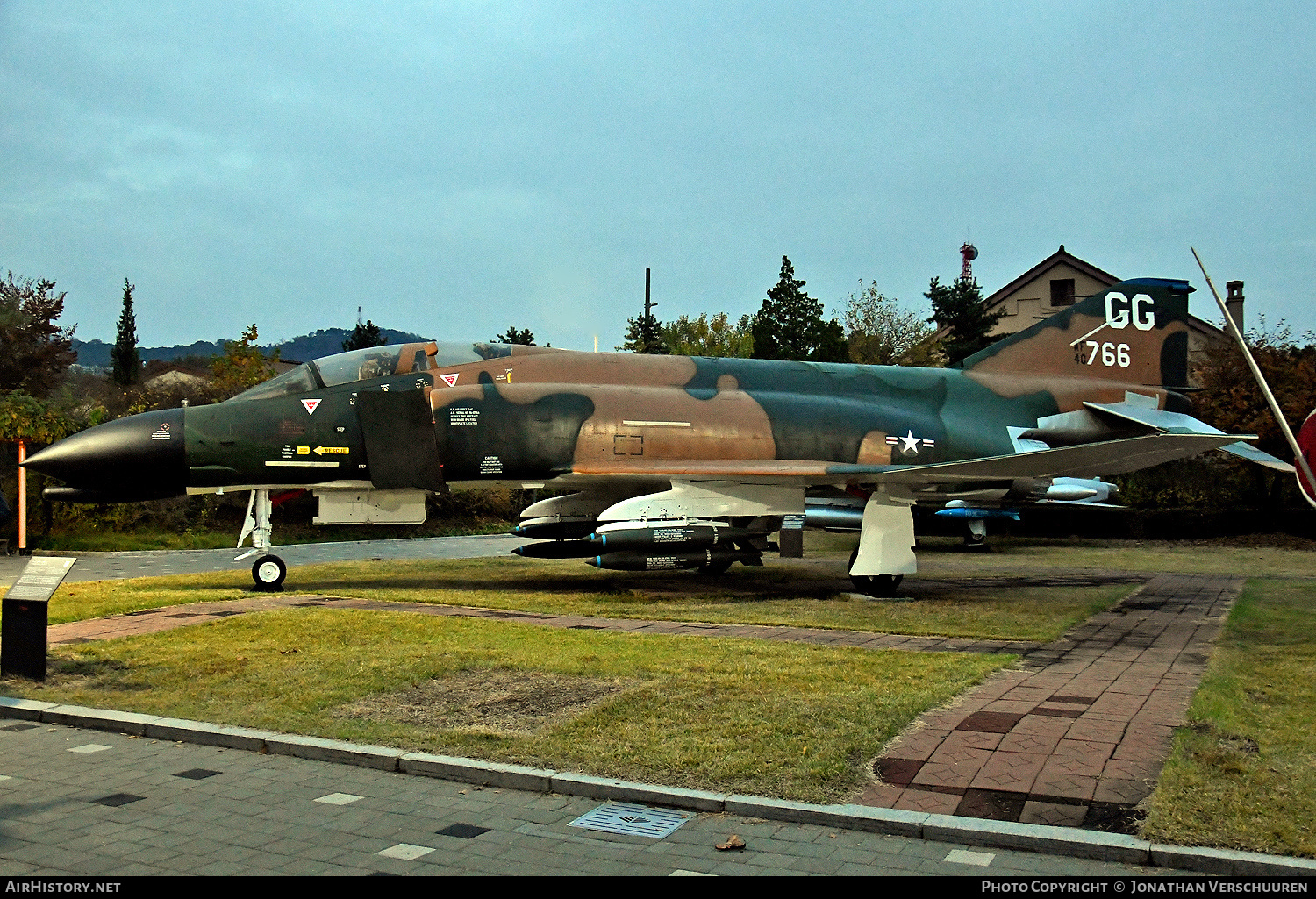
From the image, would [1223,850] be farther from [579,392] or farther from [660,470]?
[579,392]

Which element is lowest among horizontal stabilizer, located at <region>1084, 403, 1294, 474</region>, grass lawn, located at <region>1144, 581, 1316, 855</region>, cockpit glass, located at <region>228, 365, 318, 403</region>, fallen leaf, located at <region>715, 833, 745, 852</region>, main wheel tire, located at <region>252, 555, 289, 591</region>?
fallen leaf, located at <region>715, 833, 745, 852</region>

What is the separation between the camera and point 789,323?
141ft

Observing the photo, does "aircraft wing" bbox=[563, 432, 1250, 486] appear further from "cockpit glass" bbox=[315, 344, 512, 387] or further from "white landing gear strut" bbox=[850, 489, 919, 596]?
"cockpit glass" bbox=[315, 344, 512, 387]

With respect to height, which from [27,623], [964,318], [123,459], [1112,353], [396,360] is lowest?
[27,623]

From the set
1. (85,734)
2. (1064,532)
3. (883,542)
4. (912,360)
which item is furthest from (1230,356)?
(85,734)

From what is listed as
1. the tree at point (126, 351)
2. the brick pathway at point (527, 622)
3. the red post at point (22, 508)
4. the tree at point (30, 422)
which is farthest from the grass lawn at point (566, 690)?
the tree at point (126, 351)

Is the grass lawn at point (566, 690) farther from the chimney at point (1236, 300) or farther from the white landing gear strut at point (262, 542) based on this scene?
the chimney at point (1236, 300)

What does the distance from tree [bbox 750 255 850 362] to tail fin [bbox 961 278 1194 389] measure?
24880 millimetres

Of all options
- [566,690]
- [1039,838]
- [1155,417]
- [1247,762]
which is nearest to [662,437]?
[566,690]

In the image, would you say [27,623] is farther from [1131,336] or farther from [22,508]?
[22,508]

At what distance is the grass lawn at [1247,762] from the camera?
4.22m

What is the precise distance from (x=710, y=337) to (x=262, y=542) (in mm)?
46930

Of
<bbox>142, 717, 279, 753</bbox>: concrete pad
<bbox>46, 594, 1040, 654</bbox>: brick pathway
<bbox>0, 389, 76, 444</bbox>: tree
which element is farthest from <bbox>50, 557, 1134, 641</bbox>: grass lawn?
<bbox>0, 389, 76, 444</bbox>: tree

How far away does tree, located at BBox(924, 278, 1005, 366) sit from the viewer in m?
38.5
